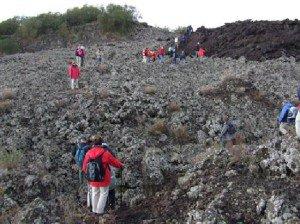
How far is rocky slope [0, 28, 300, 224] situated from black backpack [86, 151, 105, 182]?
1.08m

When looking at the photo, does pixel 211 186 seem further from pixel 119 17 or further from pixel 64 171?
pixel 119 17

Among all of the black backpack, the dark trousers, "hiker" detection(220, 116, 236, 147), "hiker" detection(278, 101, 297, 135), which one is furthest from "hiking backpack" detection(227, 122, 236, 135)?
the black backpack

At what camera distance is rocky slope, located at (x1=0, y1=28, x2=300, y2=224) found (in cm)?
1007

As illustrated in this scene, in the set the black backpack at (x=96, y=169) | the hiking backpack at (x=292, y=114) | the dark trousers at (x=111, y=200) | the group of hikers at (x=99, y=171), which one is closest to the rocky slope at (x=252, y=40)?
the hiking backpack at (x=292, y=114)

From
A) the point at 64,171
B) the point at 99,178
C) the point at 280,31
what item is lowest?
the point at 64,171

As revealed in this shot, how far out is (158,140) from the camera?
16094mm

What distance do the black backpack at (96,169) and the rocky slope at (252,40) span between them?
1959 cm

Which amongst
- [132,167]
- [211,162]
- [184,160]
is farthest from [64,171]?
[211,162]

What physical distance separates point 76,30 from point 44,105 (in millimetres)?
34010

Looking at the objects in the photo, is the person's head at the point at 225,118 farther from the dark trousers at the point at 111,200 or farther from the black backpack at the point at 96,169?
the black backpack at the point at 96,169

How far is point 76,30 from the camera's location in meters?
51.6

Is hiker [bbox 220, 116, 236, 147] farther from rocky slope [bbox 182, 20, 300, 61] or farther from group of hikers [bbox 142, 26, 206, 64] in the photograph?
group of hikers [bbox 142, 26, 206, 64]

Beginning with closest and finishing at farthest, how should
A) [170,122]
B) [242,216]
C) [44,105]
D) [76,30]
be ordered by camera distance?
1. [242,216]
2. [170,122]
3. [44,105]
4. [76,30]

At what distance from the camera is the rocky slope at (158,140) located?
33.0ft
